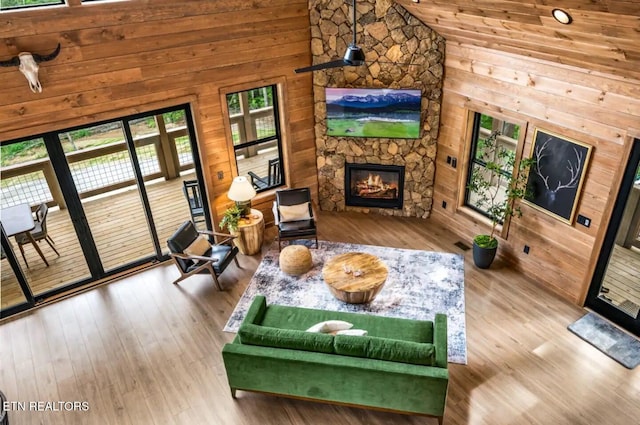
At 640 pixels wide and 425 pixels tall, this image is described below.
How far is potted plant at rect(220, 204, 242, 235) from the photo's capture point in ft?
23.2

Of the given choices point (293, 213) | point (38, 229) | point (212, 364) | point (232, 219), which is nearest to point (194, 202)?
point (232, 219)

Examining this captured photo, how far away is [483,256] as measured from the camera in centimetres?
675

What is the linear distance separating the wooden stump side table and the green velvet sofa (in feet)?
8.55

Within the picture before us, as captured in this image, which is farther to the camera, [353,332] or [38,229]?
[38,229]

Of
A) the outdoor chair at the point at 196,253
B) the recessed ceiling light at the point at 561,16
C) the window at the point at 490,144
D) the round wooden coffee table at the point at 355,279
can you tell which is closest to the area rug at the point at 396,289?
the round wooden coffee table at the point at 355,279

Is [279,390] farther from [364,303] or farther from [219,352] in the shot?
[364,303]

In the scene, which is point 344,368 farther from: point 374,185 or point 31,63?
point 31,63

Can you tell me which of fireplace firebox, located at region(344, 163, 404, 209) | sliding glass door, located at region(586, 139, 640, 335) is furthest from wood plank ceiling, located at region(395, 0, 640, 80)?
fireplace firebox, located at region(344, 163, 404, 209)

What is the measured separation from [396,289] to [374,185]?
226 cm

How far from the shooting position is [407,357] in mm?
4277

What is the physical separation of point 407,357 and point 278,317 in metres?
1.66

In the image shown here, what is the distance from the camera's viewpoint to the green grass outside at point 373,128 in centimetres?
740

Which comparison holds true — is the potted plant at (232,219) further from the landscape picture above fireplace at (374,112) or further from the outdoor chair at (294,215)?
the landscape picture above fireplace at (374,112)

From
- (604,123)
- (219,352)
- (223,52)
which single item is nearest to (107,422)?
(219,352)
